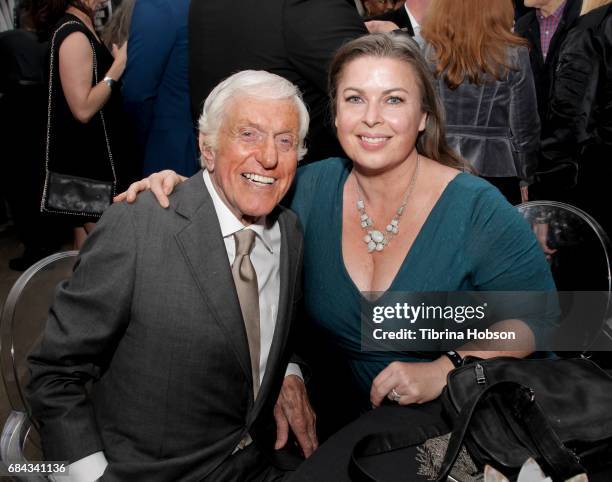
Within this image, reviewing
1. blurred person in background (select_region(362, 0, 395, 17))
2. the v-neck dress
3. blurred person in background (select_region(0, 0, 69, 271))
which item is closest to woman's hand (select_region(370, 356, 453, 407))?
the v-neck dress

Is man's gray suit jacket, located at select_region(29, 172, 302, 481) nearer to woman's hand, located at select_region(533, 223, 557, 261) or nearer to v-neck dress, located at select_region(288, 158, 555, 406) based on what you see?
v-neck dress, located at select_region(288, 158, 555, 406)

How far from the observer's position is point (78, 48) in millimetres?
2820

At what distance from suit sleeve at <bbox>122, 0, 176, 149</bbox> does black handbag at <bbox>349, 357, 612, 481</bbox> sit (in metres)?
1.88

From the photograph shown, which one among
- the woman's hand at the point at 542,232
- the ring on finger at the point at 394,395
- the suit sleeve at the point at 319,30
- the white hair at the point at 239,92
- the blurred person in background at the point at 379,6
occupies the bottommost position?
the ring on finger at the point at 394,395

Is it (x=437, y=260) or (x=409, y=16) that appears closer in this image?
(x=437, y=260)

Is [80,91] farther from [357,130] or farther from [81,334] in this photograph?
[81,334]

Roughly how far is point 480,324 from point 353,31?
41.5 inches

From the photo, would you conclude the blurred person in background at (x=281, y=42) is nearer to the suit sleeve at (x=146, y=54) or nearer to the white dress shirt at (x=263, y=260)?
the suit sleeve at (x=146, y=54)

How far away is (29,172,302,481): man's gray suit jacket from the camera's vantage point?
1.45 m

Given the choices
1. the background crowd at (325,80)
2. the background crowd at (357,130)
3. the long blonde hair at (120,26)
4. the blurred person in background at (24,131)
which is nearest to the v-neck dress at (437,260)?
the background crowd at (357,130)

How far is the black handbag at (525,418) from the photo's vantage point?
1.21 metres

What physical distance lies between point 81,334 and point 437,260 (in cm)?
95

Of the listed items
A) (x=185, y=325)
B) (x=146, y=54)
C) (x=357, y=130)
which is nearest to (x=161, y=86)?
(x=146, y=54)

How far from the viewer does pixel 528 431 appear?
48.9 inches
